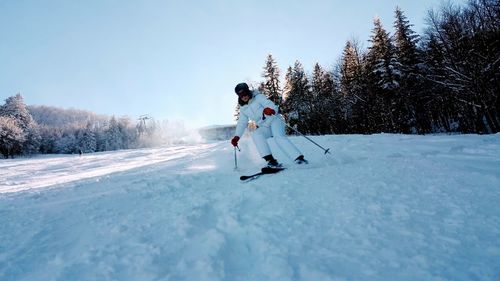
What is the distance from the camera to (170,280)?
2.07 meters

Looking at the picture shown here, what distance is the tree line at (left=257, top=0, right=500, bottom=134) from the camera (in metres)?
20.7

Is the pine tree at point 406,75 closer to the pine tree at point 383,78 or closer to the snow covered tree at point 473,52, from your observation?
the pine tree at point 383,78

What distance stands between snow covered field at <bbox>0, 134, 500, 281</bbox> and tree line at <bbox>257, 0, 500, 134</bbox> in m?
21.4

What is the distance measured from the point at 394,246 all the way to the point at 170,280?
5.49ft

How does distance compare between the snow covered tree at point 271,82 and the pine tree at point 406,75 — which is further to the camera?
the snow covered tree at point 271,82

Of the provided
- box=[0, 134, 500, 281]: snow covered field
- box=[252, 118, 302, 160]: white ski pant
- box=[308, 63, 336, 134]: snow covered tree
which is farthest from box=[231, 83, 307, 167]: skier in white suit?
box=[308, 63, 336, 134]: snow covered tree

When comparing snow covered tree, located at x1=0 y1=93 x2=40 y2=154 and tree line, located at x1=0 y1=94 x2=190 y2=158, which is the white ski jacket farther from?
snow covered tree, located at x1=0 y1=93 x2=40 y2=154

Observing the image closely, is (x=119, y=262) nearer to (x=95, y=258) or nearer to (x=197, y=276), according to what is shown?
(x=95, y=258)

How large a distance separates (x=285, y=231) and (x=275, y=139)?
3.84 m

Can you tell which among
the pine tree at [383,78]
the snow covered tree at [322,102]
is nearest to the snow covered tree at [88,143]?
the snow covered tree at [322,102]

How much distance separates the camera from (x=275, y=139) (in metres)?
6.41

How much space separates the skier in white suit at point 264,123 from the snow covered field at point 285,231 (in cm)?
165

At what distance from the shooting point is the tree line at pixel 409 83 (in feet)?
67.9

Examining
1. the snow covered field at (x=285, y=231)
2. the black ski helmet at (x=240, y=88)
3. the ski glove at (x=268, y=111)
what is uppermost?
the black ski helmet at (x=240, y=88)
